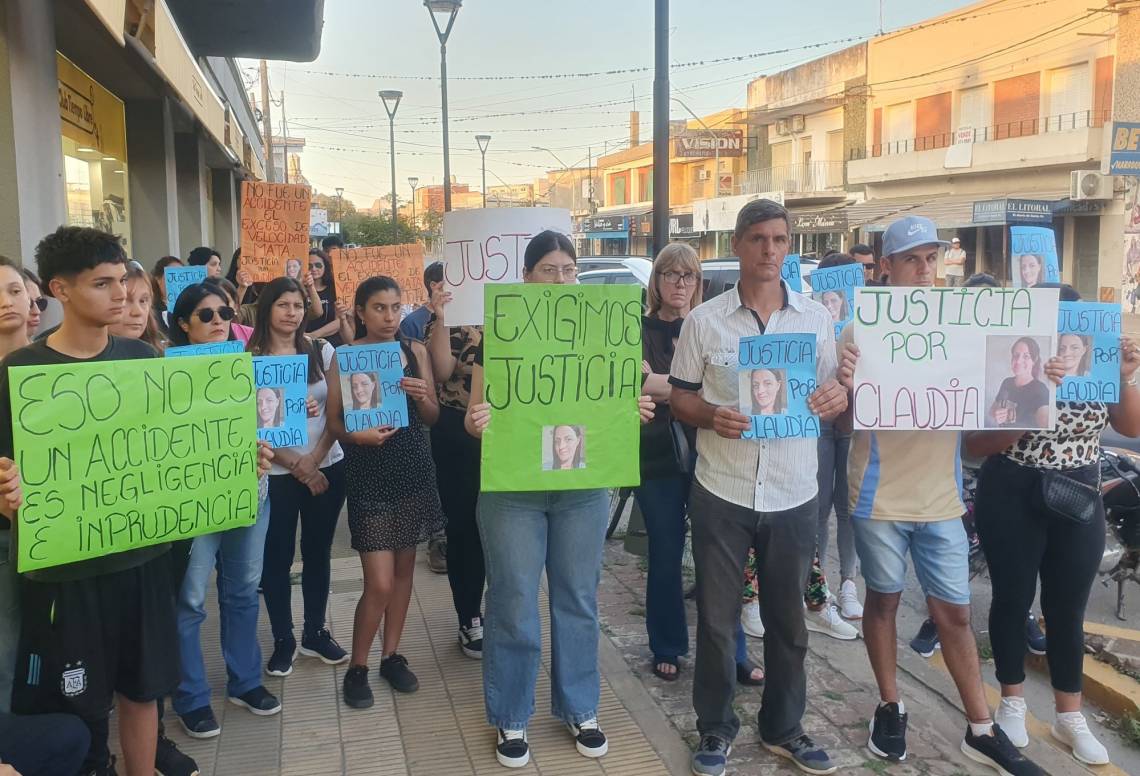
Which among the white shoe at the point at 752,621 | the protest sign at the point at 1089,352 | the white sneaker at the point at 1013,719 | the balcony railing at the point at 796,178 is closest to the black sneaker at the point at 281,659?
the white shoe at the point at 752,621

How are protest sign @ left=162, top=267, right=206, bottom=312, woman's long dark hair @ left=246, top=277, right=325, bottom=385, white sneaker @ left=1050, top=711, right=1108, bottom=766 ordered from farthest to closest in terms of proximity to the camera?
1. protest sign @ left=162, top=267, right=206, bottom=312
2. woman's long dark hair @ left=246, top=277, right=325, bottom=385
3. white sneaker @ left=1050, top=711, right=1108, bottom=766

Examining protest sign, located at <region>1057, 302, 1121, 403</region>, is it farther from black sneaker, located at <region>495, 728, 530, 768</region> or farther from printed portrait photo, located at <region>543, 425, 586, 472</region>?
black sneaker, located at <region>495, 728, 530, 768</region>

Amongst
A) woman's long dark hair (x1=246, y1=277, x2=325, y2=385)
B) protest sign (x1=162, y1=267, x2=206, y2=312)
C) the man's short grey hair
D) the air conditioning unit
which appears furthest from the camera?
the air conditioning unit

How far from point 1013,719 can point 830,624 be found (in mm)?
1224

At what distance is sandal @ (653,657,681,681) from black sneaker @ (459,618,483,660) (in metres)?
0.87

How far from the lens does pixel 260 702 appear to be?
159 inches

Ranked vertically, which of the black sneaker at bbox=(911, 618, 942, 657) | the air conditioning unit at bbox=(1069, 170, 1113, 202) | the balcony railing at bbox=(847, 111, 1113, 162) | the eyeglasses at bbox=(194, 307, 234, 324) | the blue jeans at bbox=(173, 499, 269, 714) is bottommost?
the black sneaker at bbox=(911, 618, 942, 657)

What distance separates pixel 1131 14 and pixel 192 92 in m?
23.1

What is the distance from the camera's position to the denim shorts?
3.67m

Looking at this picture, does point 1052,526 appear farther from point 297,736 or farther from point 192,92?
point 192,92

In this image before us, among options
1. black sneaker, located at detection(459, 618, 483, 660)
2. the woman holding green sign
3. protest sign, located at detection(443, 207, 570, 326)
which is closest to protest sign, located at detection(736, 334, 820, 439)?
the woman holding green sign

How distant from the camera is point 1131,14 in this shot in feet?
74.9

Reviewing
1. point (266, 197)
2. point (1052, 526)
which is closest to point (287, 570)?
point (1052, 526)

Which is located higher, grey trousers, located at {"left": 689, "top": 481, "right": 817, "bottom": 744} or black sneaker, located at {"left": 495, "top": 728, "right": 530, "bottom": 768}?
grey trousers, located at {"left": 689, "top": 481, "right": 817, "bottom": 744}
